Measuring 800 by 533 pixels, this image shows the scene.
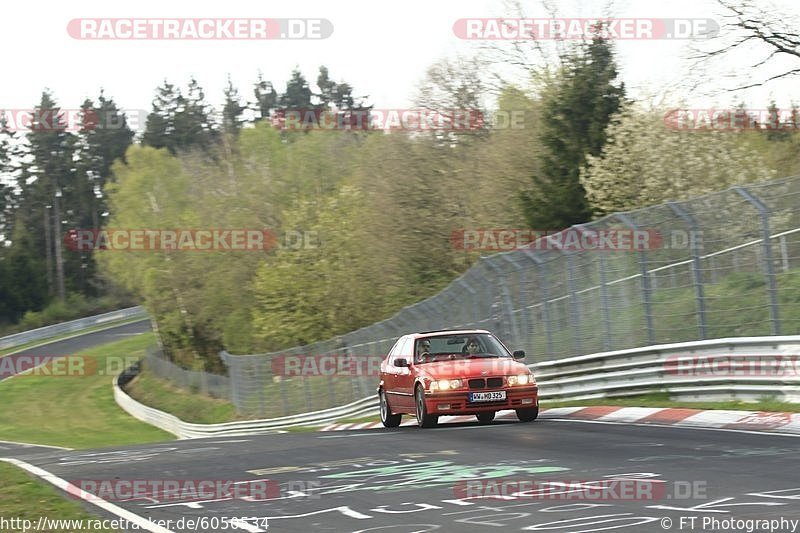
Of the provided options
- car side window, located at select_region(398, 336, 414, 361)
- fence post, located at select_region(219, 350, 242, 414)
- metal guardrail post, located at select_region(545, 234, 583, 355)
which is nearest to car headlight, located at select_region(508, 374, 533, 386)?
car side window, located at select_region(398, 336, 414, 361)

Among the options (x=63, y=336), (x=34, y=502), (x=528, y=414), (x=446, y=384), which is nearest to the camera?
(x=34, y=502)

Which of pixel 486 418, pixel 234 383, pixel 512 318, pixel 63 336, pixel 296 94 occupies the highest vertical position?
pixel 296 94

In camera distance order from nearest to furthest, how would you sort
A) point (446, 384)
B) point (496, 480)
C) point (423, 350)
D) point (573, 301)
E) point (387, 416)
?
1. point (496, 480)
2. point (446, 384)
3. point (423, 350)
4. point (387, 416)
5. point (573, 301)

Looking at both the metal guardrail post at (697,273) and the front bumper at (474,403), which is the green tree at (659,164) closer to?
the metal guardrail post at (697,273)

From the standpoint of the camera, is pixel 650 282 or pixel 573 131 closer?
pixel 650 282

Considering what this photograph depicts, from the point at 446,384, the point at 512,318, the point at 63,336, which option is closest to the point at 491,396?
the point at 446,384

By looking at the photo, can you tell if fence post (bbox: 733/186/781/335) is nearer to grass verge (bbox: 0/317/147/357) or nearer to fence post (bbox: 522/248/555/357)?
fence post (bbox: 522/248/555/357)

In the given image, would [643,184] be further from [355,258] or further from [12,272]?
[12,272]

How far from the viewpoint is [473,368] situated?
1697cm

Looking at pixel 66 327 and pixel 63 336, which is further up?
pixel 66 327

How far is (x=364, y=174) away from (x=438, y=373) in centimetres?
3140

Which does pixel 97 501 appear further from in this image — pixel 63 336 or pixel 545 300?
pixel 63 336

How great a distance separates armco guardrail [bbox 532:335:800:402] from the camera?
591 inches

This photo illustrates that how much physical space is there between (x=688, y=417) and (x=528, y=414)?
8.55ft
